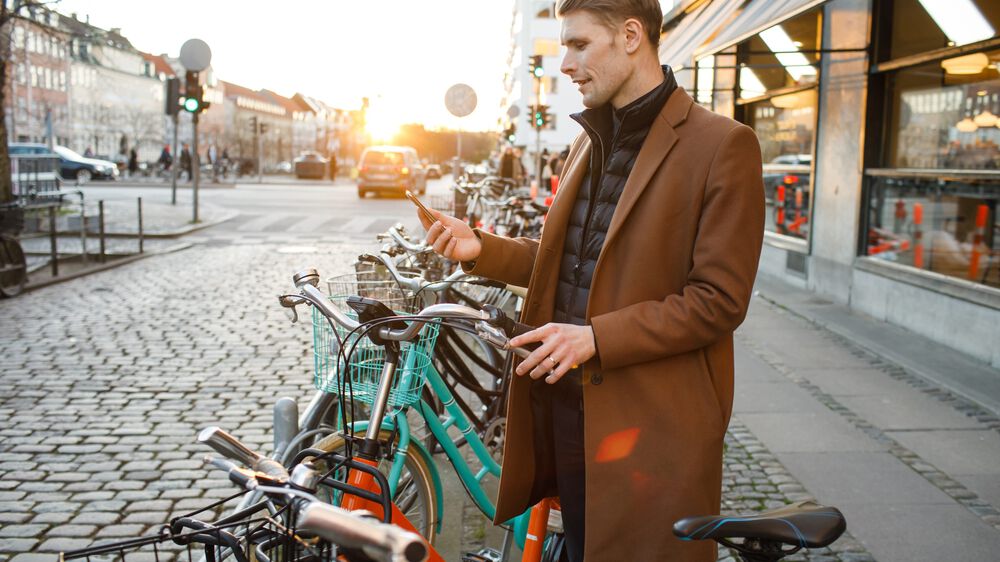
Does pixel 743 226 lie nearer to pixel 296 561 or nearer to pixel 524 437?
pixel 524 437

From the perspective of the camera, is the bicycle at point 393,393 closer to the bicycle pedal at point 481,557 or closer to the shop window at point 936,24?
the bicycle pedal at point 481,557

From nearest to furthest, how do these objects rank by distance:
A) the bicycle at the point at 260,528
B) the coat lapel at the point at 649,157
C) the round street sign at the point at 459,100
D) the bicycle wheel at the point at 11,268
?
the bicycle at the point at 260,528 < the coat lapel at the point at 649,157 < the bicycle wheel at the point at 11,268 < the round street sign at the point at 459,100

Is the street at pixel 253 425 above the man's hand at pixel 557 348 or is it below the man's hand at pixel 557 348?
below

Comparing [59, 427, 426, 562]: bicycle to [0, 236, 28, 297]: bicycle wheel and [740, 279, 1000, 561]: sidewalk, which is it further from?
[0, 236, 28, 297]: bicycle wheel

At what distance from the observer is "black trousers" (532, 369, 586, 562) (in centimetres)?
230

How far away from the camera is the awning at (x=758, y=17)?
728 cm

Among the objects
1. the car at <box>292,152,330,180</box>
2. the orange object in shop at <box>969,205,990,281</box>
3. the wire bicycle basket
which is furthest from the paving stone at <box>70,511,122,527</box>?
the car at <box>292,152,330,180</box>

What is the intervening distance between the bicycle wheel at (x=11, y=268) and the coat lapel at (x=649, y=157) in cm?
1013

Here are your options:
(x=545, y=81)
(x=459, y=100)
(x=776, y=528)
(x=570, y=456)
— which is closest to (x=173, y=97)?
(x=459, y=100)

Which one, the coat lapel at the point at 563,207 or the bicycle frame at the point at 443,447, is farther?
the bicycle frame at the point at 443,447

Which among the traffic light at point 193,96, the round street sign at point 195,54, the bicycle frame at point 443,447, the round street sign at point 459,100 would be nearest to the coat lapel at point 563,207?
the bicycle frame at point 443,447

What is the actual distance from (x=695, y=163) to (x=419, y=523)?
1.82m

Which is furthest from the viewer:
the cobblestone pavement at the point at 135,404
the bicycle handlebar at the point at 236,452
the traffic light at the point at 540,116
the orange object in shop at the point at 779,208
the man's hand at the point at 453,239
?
the traffic light at the point at 540,116

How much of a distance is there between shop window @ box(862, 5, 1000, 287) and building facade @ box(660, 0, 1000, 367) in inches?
0.5
